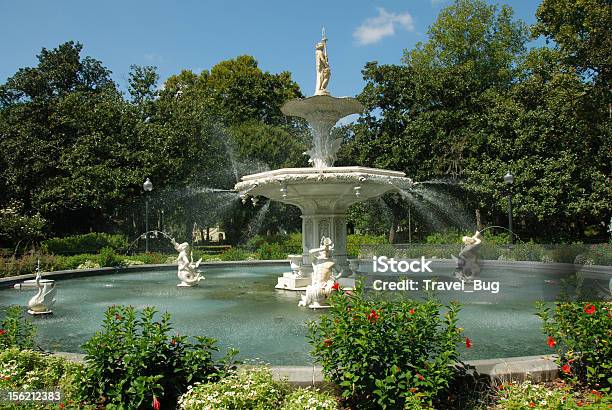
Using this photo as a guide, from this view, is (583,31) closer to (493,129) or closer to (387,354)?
(493,129)

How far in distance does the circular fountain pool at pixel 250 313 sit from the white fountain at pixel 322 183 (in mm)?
1911

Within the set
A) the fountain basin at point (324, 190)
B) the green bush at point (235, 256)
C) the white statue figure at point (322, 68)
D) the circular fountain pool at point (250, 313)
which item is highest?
the white statue figure at point (322, 68)

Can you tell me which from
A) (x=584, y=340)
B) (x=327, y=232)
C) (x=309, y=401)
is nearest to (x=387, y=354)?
(x=309, y=401)

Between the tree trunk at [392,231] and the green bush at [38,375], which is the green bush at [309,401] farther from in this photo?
the tree trunk at [392,231]

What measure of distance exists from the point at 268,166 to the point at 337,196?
21.7 metres

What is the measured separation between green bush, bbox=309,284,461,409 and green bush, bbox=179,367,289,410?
487mm

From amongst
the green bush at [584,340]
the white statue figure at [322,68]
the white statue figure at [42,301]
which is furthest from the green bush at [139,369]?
the white statue figure at [322,68]

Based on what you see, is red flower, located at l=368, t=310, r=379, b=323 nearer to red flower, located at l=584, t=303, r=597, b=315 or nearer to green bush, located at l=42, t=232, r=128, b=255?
red flower, located at l=584, t=303, r=597, b=315

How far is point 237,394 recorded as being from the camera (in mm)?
4141

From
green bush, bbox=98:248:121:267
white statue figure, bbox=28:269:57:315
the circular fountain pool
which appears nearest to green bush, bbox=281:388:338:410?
the circular fountain pool

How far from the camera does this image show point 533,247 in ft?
56.9

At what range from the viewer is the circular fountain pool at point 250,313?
6887mm

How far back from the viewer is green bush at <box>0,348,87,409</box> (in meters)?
4.47

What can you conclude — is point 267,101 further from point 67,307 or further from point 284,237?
point 67,307
